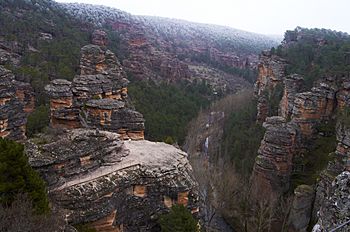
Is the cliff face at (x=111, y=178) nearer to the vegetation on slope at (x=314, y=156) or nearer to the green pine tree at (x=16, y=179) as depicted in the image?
the green pine tree at (x=16, y=179)

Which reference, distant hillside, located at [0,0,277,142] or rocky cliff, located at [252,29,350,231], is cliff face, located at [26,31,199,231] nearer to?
rocky cliff, located at [252,29,350,231]

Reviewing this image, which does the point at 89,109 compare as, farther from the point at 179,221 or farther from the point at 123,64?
the point at 123,64

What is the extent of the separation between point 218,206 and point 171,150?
11.2 m

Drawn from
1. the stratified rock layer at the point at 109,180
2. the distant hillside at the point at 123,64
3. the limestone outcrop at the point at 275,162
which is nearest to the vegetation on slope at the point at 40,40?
the distant hillside at the point at 123,64

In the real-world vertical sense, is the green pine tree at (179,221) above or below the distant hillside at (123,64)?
above

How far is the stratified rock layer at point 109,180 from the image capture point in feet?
49.0

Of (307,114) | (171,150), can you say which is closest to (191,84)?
(307,114)

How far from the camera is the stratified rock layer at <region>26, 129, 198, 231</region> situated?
14.9 m

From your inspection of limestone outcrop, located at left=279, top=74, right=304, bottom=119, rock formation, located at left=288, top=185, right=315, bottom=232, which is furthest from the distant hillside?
Result: rock formation, located at left=288, top=185, right=315, bottom=232

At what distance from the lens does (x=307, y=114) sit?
3441 centimetres

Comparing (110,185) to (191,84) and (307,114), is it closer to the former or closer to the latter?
(307,114)

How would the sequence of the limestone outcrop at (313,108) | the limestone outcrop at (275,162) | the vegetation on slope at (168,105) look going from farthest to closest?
1. the vegetation on slope at (168,105)
2. the limestone outcrop at (313,108)
3. the limestone outcrop at (275,162)

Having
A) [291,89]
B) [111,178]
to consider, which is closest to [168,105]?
[291,89]

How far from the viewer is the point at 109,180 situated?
15758mm
